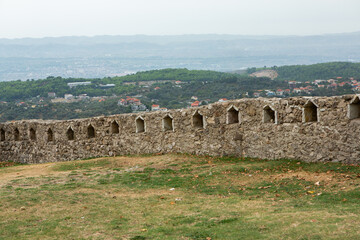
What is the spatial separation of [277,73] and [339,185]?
5805cm

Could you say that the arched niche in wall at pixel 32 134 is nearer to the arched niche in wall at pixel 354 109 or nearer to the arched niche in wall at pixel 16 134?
the arched niche in wall at pixel 16 134

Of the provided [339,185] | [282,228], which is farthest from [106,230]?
[339,185]

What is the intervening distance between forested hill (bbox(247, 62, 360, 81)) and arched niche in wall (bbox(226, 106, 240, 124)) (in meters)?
39.5

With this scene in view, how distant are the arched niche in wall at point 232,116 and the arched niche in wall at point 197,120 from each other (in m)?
1.05

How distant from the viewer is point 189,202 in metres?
8.80

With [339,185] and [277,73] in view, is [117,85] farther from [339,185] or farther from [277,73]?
[339,185]

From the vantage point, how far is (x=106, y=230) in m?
7.17

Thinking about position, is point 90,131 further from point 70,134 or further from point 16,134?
point 16,134

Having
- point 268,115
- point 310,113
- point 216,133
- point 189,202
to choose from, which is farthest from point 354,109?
point 189,202

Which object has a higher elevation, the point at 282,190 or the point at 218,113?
the point at 218,113

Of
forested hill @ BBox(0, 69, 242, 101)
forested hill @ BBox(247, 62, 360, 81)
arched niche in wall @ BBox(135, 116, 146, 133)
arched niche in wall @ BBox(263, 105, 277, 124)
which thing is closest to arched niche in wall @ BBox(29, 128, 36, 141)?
arched niche in wall @ BBox(135, 116, 146, 133)

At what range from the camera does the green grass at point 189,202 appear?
22.0 ft

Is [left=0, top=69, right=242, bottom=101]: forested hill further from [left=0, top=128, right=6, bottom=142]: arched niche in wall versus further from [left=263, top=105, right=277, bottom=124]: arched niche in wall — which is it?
[left=263, top=105, right=277, bottom=124]: arched niche in wall

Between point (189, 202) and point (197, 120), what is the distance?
595cm
